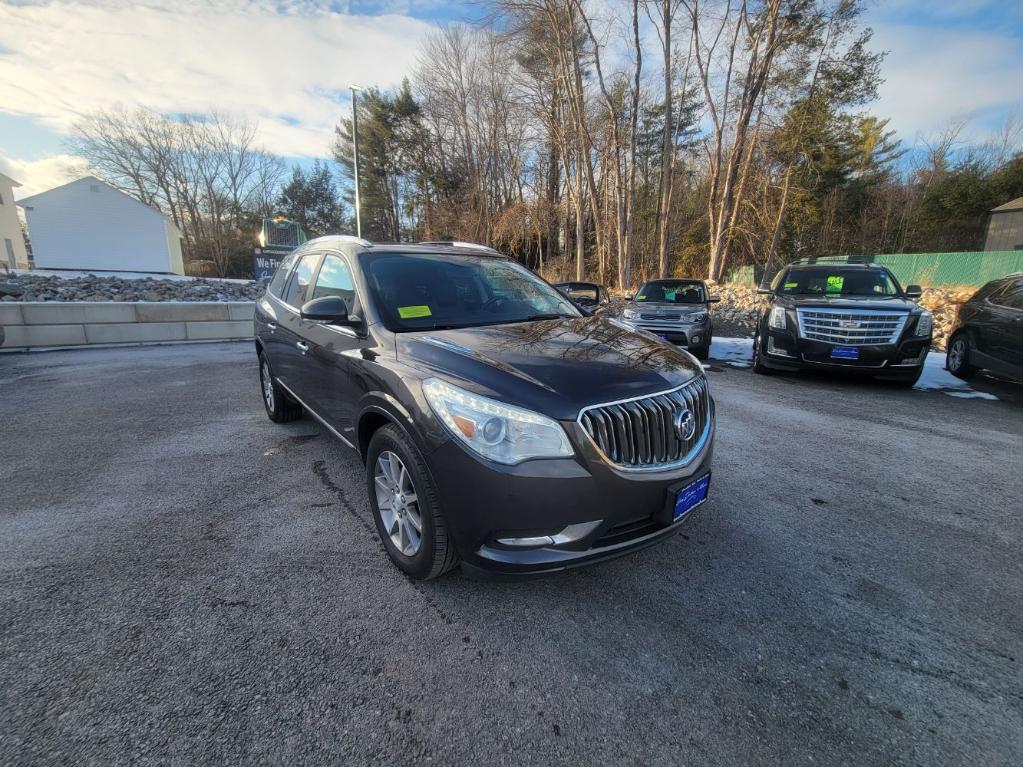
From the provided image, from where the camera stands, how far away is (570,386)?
1940 millimetres

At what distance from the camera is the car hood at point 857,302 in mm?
5914

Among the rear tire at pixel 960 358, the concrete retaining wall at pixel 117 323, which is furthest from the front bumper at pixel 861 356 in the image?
the concrete retaining wall at pixel 117 323

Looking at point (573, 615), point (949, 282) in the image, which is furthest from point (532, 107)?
point (573, 615)

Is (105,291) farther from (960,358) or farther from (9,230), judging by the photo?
(9,230)

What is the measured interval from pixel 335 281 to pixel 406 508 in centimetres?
178

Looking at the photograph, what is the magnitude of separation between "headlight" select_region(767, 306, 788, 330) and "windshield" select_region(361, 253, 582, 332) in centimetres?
452

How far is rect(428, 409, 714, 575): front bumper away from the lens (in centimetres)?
179

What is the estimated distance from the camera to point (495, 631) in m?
2.00

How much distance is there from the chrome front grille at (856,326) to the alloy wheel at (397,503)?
621 centimetres

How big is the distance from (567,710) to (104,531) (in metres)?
2.86

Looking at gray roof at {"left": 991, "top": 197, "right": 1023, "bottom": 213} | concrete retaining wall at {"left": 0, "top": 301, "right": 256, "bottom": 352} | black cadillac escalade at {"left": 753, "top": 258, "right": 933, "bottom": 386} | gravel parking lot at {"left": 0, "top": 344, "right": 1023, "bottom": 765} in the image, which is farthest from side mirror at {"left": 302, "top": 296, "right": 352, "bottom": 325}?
gray roof at {"left": 991, "top": 197, "right": 1023, "bottom": 213}

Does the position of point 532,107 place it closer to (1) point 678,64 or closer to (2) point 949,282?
(1) point 678,64

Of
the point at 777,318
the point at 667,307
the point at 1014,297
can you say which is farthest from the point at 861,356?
the point at 667,307

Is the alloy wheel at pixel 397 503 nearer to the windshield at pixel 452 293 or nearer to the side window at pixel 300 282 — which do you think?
the windshield at pixel 452 293
